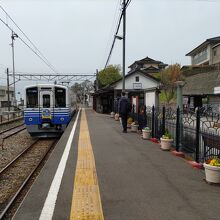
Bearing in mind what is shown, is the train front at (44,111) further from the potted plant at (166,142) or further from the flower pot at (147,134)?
the potted plant at (166,142)

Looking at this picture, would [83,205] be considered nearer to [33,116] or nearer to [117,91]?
[33,116]

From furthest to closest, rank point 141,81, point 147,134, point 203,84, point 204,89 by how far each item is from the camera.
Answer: point 141,81
point 203,84
point 204,89
point 147,134

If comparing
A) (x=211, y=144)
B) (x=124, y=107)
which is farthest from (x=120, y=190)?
(x=124, y=107)

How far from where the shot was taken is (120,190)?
6.05m

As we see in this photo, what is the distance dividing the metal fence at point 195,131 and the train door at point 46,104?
7.69m

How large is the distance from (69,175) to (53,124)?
1148 centimetres

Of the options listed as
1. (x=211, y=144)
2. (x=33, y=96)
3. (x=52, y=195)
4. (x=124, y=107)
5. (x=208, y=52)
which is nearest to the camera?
(x=52, y=195)

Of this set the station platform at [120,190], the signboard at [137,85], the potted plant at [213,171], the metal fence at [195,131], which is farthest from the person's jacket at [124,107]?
the signboard at [137,85]

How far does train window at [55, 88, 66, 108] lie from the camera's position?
18.7 meters

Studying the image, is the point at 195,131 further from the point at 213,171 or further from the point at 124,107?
the point at 124,107

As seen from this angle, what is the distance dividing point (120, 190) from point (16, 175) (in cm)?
530

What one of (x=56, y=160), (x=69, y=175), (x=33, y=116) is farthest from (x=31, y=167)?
(x=33, y=116)

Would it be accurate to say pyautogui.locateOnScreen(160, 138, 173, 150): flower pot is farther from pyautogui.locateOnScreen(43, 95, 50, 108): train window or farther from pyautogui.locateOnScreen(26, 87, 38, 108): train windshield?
pyautogui.locateOnScreen(26, 87, 38, 108): train windshield

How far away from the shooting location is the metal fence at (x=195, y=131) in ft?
25.6
